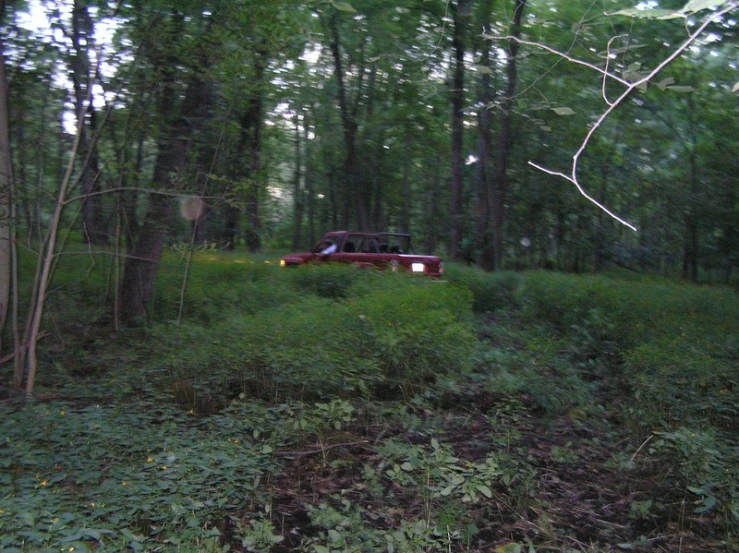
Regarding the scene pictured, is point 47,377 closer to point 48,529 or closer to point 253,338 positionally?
point 253,338

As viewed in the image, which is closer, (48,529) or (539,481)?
(48,529)

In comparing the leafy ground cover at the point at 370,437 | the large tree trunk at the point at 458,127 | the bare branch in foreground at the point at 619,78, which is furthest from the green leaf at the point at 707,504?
the large tree trunk at the point at 458,127

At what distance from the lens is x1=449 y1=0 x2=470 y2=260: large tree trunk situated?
1677 cm

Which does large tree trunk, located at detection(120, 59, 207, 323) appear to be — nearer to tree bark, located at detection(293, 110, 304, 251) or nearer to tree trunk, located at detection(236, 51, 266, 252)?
tree trunk, located at detection(236, 51, 266, 252)

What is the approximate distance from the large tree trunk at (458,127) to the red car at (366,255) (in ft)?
11.7

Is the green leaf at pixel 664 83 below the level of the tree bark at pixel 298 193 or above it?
below

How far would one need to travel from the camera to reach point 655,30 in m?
16.1

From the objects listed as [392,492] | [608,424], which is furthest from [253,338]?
[608,424]

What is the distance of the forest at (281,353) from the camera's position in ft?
16.6

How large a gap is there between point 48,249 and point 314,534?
3.92m

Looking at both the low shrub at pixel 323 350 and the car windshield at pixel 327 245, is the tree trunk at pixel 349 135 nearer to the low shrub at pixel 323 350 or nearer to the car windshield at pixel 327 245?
the car windshield at pixel 327 245

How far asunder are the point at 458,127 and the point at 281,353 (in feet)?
47.7

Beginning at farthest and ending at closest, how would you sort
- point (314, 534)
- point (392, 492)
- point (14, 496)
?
point (392, 492) < point (314, 534) < point (14, 496)

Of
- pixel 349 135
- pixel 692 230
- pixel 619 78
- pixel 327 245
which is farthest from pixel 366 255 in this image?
pixel 619 78
